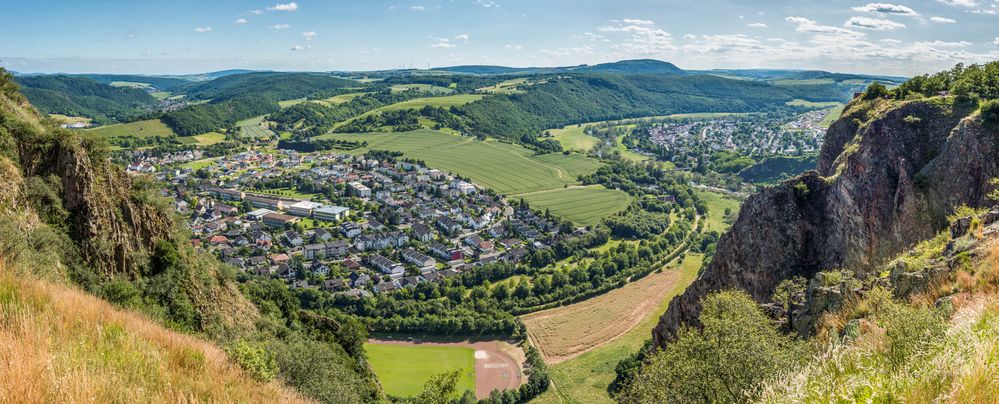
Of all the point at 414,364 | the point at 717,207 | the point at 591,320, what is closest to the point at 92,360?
the point at 414,364

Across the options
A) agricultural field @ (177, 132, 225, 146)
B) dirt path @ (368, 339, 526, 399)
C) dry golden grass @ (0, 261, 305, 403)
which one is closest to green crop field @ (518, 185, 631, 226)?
dirt path @ (368, 339, 526, 399)

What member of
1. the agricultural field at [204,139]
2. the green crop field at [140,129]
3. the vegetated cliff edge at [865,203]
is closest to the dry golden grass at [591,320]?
the vegetated cliff edge at [865,203]

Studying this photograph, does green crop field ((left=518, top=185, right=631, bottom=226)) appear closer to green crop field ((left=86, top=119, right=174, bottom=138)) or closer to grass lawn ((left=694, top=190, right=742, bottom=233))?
grass lawn ((left=694, top=190, right=742, bottom=233))

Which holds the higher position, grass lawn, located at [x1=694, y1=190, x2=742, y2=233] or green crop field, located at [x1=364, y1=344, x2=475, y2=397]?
grass lawn, located at [x1=694, y1=190, x2=742, y2=233]

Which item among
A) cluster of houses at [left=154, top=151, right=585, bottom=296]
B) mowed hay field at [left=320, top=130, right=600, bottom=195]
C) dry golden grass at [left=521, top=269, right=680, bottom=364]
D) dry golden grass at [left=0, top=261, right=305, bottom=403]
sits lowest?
dry golden grass at [left=521, top=269, right=680, bottom=364]

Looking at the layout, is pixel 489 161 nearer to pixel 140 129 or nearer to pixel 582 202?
pixel 582 202

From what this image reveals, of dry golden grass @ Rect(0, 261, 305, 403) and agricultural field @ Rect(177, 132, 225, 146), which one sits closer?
dry golden grass @ Rect(0, 261, 305, 403)
